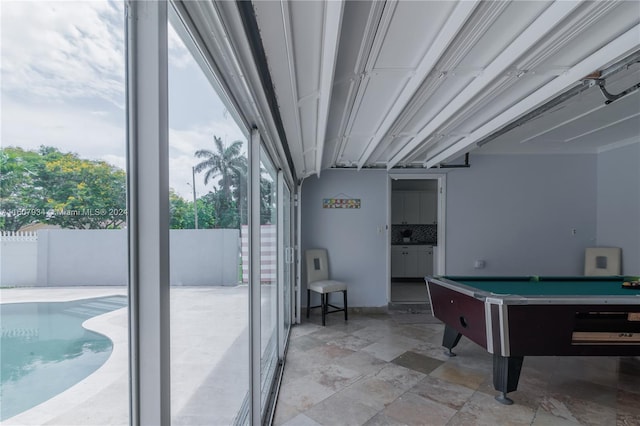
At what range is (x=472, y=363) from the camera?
10.5 feet

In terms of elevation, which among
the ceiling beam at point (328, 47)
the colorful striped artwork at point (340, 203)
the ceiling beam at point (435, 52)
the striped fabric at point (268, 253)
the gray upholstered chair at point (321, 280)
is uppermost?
the ceiling beam at point (435, 52)

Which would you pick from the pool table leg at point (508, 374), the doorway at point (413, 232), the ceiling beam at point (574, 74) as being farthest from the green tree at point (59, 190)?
the doorway at point (413, 232)

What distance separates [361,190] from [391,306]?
6.77ft

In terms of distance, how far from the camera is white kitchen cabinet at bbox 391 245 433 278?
753cm

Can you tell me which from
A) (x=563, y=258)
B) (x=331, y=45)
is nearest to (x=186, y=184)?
(x=331, y=45)

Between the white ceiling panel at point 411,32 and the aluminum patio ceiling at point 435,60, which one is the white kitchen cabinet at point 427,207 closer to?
the aluminum patio ceiling at point 435,60

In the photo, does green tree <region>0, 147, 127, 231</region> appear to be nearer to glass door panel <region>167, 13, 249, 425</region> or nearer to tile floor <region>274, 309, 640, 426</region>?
glass door panel <region>167, 13, 249, 425</region>

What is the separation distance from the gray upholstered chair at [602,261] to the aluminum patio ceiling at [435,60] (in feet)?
7.41

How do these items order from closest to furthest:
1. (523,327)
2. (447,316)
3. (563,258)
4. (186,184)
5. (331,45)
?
(186,184), (331,45), (523,327), (447,316), (563,258)

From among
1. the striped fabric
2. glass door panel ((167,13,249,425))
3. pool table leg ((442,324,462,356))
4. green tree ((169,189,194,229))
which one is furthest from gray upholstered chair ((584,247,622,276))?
green tree ((169,189,194,229))

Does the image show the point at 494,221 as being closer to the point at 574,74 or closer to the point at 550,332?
the point at 550,332

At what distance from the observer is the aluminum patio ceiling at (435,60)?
56.7 inches

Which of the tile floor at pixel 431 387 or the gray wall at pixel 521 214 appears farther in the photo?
the gray wall at pixel 521 214

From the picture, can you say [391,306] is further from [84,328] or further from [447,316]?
[84,328]
